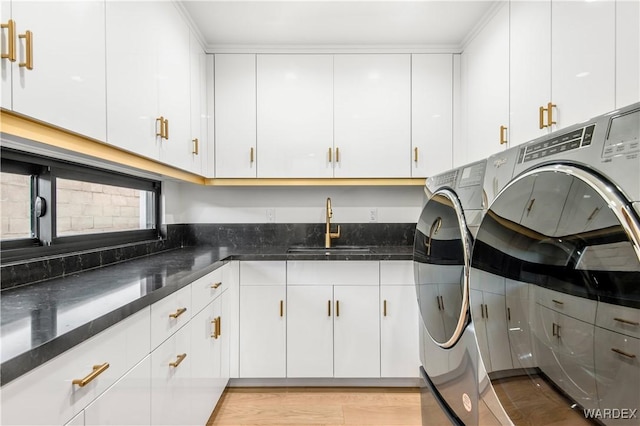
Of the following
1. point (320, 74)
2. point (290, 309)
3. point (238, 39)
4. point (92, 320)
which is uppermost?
point (238, 39)

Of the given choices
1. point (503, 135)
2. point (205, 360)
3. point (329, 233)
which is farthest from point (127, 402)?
point (503, 135)

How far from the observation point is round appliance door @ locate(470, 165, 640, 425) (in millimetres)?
547

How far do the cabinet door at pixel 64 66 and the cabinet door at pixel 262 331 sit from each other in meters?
1.32

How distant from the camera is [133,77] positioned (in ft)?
4.78

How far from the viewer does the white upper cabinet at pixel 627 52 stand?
112 centimetres

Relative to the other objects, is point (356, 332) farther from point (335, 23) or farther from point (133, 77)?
point (335, 23)

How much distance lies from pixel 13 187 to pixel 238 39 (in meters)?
1.65

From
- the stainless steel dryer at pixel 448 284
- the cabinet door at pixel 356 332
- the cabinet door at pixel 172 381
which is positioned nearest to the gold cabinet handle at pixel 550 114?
the stainless steel dryer at pixel 448 284

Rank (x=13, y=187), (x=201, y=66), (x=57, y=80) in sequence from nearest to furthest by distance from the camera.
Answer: (x=57, y=80) → (x=13, y=187) → (x=201, y=66)

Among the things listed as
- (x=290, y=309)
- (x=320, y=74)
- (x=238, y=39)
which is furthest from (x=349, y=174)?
(x=238, y=39)

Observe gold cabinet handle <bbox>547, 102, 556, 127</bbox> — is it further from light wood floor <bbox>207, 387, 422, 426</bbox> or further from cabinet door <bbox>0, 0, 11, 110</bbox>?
cabinet door <bbox>0, 0, 11, 110</bbox>

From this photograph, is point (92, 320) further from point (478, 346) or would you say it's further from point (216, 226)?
point (216, 226)

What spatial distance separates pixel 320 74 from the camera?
248cm

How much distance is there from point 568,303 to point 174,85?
201 centimetres
